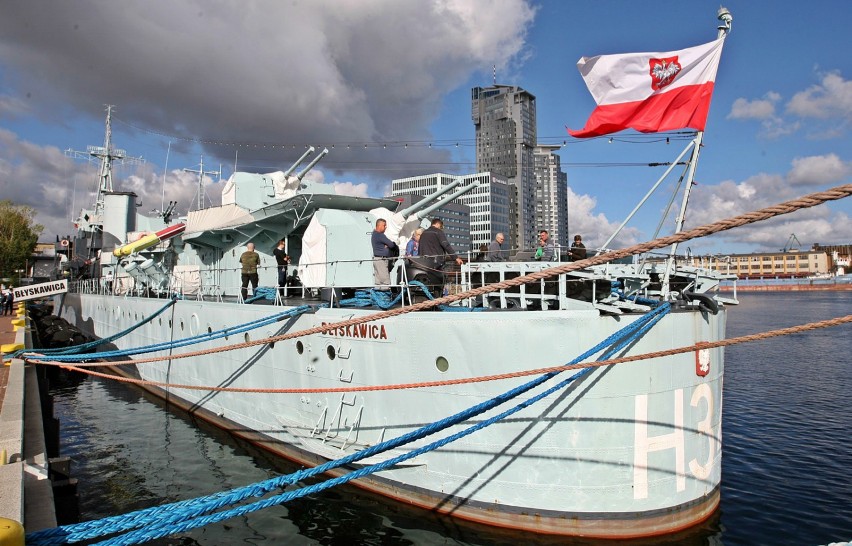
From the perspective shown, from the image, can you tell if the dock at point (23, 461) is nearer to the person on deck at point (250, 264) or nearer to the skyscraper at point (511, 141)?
the person on deck at point (250, 264)

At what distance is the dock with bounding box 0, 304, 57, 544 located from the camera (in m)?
4.66

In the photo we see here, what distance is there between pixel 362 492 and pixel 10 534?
680 centimetres

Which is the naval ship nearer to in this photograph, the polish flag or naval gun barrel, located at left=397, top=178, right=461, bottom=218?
the polish flag

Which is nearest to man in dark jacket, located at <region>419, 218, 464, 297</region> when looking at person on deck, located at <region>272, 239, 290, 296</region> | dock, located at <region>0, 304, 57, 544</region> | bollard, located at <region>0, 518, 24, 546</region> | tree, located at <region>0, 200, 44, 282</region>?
person on deck, located at <region>272, 239, 290, 296</region>

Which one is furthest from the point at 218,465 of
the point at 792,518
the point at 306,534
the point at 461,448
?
the point at 792,518

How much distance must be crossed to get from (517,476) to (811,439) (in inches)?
403

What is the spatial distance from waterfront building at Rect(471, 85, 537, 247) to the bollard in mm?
137287

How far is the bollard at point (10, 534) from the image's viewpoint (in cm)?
275

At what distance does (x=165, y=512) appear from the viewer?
12.8 feet

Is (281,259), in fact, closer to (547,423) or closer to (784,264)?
(547,423)

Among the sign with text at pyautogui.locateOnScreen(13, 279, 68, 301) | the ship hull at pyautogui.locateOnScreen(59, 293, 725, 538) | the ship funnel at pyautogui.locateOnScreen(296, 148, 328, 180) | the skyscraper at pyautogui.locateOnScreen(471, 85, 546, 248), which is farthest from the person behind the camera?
the skyscraper at pyautogui.locateOnScreen(471, 85, 546, 248)

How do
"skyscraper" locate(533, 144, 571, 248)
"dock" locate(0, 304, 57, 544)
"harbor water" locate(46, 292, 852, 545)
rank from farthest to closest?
1. "skyscraper" locate(533, 144, 571, 248)
2. "harbor water" locate(46, 292, 852, 545)
3. "dock" locate(0, 304, 57, 544)

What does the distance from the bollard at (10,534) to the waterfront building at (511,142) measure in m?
137

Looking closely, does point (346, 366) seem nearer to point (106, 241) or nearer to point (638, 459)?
point (638, 459)
